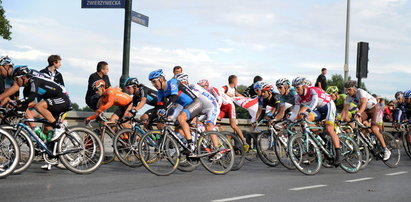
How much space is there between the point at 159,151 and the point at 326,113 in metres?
3.85

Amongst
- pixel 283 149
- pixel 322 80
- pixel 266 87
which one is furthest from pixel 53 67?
pixel 322 80

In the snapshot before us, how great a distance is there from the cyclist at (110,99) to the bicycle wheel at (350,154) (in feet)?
13.8

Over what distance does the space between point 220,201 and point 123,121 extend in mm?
4454

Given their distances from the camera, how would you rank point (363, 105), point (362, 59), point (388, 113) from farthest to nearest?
point (388, 113), point (362, 59), point (363, 105)

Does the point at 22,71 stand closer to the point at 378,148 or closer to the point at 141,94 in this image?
the point at 141,94

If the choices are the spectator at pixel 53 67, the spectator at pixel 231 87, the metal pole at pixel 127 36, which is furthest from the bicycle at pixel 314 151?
the spectator at pixel 53 67

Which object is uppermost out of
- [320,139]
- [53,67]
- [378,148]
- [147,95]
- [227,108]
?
[53,67]

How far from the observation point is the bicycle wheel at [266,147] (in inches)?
498

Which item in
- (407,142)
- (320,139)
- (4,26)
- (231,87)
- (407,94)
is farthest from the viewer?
(4,26)

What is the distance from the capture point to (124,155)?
11.1 metres

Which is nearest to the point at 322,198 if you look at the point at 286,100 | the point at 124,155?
the point at 124,155

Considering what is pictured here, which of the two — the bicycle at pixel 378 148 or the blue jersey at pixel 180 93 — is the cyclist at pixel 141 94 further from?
the bicycle at pixel 378 148

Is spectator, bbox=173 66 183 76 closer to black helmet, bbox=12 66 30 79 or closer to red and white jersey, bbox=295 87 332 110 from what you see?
red and white jersey, bbox=295 87 332 110

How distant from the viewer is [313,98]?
12281mm
